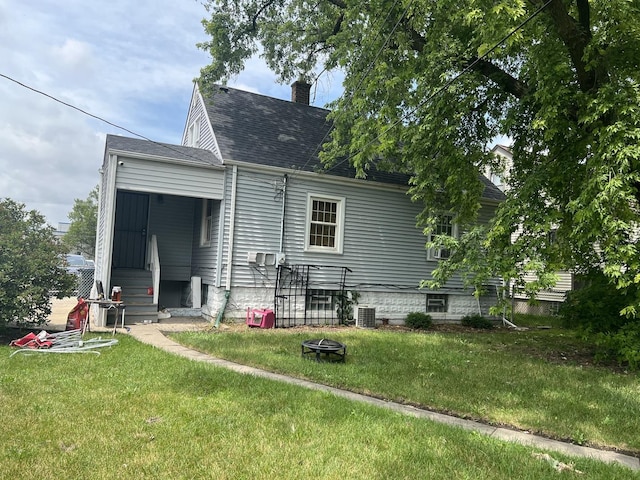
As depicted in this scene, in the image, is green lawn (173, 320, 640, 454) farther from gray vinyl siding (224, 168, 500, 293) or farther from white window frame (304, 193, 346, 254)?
white window frame (304, 193, 346, 254)

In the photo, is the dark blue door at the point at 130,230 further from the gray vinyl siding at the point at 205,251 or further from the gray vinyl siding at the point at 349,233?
the gray vinyl siding at the point at 349,233

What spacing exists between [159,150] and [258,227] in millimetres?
3112

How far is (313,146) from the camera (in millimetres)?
13969

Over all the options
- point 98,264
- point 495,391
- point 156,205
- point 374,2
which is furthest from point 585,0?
point 98,264

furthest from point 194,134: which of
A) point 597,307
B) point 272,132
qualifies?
point 597,307

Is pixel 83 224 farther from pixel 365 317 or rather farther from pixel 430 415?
pixel 430 415

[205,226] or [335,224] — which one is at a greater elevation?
[335,224]

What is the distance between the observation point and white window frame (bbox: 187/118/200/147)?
14.7 meters

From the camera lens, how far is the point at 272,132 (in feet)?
45.4

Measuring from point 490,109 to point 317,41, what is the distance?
21.6 ft

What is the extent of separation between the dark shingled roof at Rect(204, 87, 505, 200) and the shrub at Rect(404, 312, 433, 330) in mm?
3998

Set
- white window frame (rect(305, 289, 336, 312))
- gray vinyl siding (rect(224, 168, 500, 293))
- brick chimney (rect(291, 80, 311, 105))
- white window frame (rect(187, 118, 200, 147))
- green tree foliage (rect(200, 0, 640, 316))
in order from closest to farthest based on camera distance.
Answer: green tree foliage (rect(200, 0, 640, 316)), gray vinyl siding (rect(224, 168, 500, 293)), white window frame (rect(305, 289, 336, 312)), white window frame (rect(187, 118, 200, 147)), brick chimney (rect(291, 80, 311, 105))

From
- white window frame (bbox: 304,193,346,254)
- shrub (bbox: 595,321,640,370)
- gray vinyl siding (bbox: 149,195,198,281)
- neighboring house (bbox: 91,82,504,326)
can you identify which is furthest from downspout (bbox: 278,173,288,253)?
shrub (bbox: 595,321,640,370)

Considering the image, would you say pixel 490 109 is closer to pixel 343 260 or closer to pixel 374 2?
pixel 374 2
